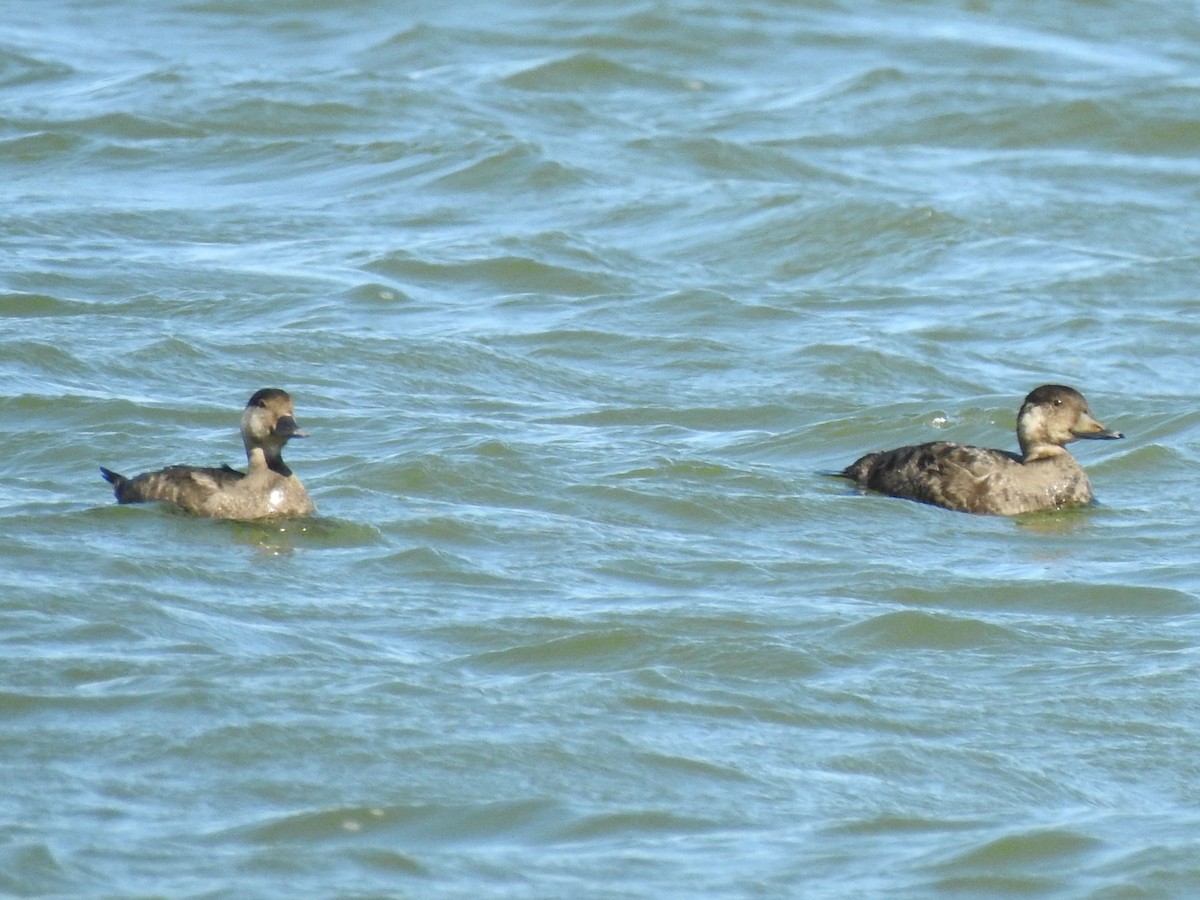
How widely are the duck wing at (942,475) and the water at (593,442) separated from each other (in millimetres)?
193

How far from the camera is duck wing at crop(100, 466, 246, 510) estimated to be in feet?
33.9

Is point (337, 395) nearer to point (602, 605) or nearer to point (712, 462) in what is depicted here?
point (712, 462)

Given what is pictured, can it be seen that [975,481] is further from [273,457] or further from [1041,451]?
[273,457]

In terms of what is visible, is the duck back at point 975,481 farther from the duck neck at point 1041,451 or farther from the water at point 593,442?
the water at point 593,442

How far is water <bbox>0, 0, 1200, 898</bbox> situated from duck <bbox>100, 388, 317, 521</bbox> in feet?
0.43

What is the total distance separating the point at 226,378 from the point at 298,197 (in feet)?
15.7

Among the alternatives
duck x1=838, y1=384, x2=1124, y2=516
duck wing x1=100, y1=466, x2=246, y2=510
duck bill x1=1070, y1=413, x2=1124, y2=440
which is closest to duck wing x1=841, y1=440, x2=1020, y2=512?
duck x1=838, y1=384, x2=1124, y2=516

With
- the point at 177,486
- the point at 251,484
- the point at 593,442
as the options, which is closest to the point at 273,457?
the point at 251,484

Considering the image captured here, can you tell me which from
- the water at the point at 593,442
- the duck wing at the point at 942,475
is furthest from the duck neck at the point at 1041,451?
the water at the point at 593,442

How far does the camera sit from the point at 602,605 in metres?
9.24

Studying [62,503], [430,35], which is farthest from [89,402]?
[430,35]

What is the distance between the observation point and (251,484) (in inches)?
410

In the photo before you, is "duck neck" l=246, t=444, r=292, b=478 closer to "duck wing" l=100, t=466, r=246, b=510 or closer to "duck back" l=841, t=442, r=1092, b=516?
"duck wing" l=100, t=466, r=246, b=510

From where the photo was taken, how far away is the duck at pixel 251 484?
1034 cm
